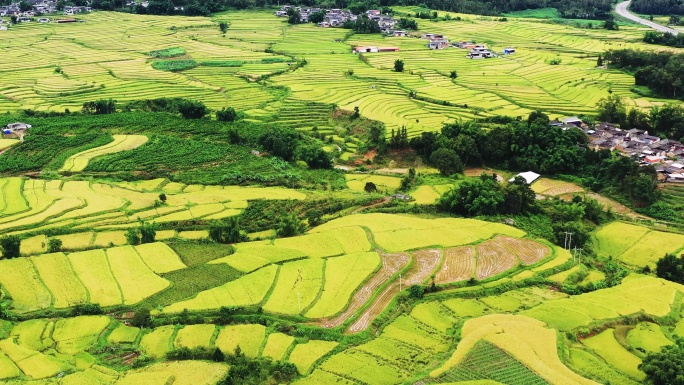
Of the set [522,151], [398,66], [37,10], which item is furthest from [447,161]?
[37,10]

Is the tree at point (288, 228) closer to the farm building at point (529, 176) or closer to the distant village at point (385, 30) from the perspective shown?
the farm building at point (529, 176)

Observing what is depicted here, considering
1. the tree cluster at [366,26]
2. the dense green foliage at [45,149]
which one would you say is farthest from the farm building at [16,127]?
the tree cluster at [366,26]

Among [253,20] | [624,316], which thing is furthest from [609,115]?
[253,20]

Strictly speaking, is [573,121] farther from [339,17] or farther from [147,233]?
[339,17]

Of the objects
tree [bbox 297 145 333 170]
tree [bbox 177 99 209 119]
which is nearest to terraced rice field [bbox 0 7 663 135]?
tree [bbox 177 99 209 119]

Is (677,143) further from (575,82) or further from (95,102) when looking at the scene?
(95,102)
